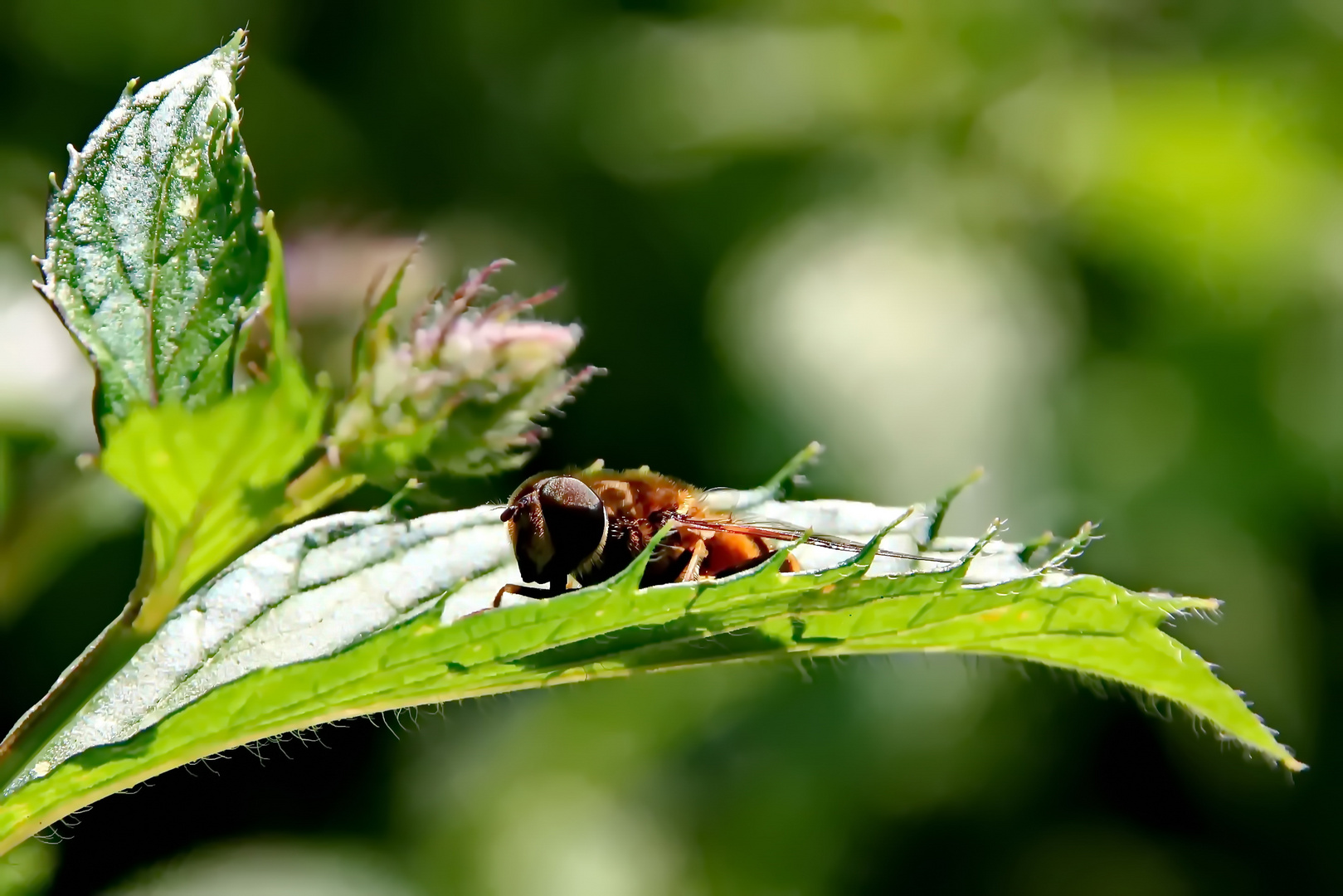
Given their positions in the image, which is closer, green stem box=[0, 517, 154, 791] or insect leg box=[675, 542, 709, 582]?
green stem box=[0, 517, 154, 791]

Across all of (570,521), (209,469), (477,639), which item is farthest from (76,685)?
(570,521)

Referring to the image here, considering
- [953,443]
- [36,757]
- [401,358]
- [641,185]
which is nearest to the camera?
[36,757]

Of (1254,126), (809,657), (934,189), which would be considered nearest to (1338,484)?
(1254,126)

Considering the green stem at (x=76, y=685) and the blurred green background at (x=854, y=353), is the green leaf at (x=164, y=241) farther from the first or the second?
the blurred green background at (x=854, y=353)

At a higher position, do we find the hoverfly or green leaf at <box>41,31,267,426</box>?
green leaf at <box>41,31,267,426</box>

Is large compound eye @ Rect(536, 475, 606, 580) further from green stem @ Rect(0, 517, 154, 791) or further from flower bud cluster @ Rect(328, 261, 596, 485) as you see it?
green stem @ Rect(0, 517, 154, 791)

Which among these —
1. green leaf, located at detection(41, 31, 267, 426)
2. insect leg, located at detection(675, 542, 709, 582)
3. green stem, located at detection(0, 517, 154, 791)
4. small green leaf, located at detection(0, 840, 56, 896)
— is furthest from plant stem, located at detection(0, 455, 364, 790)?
insect leg, located at detection(675, 542, 709, 582)

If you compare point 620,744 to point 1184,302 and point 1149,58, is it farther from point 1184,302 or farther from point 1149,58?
point 1149,58
